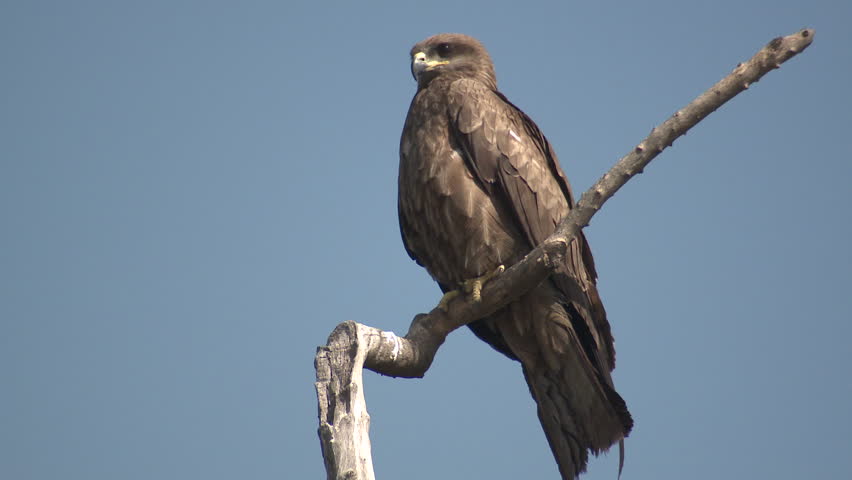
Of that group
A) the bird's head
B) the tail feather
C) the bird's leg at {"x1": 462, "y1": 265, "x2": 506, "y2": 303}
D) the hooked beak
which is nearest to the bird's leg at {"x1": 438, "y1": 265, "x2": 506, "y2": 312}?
the bird's leg at {"x1": 462, "y1": 265, "x2": 506, "y2": 303}

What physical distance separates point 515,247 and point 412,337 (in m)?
1.08

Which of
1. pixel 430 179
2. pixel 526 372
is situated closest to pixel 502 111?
pixel 430 179

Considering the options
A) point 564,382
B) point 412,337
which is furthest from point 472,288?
point 564,382

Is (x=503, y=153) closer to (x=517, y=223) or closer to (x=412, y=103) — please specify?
(x=517, y=223)

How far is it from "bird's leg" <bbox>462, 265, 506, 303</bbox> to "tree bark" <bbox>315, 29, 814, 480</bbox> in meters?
0.42

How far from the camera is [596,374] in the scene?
5.32m

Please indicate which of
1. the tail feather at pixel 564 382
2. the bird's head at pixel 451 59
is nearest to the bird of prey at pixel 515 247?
the tail feather at pixel 564 382

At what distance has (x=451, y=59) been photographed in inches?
261

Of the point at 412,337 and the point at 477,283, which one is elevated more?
the point at 477,283

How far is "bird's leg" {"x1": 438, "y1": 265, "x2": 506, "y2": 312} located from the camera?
5.15 m

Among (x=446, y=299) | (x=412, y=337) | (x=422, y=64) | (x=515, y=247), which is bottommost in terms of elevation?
(x=412, y=337)

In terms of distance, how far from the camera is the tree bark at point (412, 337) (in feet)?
11.9

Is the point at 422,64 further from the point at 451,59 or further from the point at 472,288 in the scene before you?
the point at 472,288

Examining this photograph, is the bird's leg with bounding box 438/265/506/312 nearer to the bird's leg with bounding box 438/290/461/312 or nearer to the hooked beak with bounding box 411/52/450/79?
the bird's leg with bounding box 438/290/461/312
